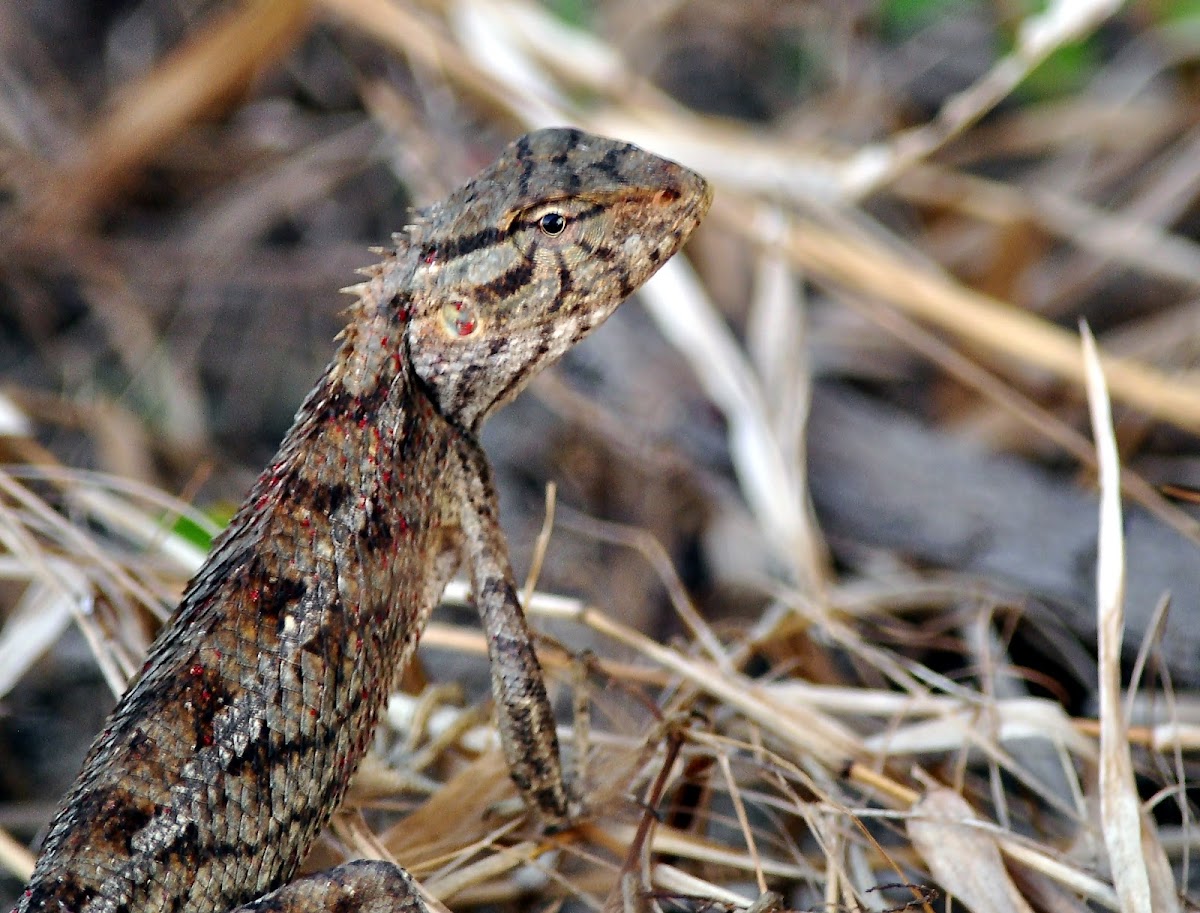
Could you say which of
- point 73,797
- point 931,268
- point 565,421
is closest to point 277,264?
point 565,421

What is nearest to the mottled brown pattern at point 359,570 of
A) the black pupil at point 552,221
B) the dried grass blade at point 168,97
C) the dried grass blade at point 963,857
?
the black pupil at point 552,221

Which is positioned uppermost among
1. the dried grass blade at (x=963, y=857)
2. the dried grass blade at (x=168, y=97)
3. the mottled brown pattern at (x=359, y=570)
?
the dried grass blade at (x=168, y=97)

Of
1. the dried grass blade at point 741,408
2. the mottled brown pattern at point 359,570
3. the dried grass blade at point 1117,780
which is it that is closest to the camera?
the mottled brown pattern at point 359,570

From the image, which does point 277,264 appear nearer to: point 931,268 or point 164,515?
point 164,515

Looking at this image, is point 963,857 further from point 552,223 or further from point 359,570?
point 552,223

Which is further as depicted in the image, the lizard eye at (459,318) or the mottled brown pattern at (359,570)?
the lizard eye at (459,318)

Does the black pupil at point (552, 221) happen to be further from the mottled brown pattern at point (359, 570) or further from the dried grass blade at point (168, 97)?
the dried grass blade at point (168, 97)

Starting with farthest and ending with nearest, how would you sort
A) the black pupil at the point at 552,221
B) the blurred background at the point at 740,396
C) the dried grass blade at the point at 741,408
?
1. the dried grass blade at the point at 741,408
2. the blurred background at the point at 740,396
3. the black pupil at the point at 552,221
